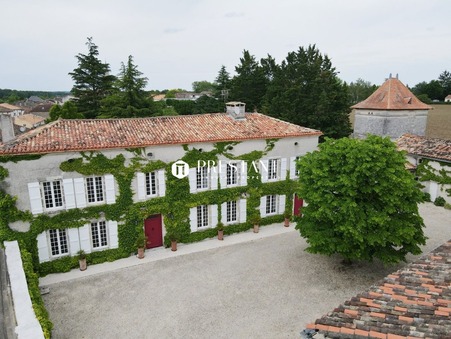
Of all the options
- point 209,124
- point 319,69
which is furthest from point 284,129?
point 319,69

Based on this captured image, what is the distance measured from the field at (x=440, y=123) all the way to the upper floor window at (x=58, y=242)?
46833mm

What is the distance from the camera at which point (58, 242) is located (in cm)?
1719

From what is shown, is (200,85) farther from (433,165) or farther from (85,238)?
(85,238)

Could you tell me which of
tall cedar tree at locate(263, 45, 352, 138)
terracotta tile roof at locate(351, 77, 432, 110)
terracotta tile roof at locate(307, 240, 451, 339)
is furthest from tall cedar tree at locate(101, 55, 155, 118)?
terracotta tile roof at locate(307, 240, 451, 339)

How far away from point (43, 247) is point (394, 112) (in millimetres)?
35165

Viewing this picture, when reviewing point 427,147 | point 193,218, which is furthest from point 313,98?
point 193,218

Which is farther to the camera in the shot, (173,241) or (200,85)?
(200,85)

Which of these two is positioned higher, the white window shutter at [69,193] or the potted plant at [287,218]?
the white window shutter at [69,193]

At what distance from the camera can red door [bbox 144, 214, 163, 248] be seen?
1941 centimetres

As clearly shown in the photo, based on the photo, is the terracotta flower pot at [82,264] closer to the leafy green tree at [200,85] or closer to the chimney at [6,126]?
the chimney at [6,126]

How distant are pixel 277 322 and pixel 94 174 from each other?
36.7 feet

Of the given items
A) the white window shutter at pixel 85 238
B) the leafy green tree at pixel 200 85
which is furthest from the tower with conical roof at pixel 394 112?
the leafy green tree at pixel 200 85

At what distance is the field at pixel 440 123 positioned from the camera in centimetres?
4760

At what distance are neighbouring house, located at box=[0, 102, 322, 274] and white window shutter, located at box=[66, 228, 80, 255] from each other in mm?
49
